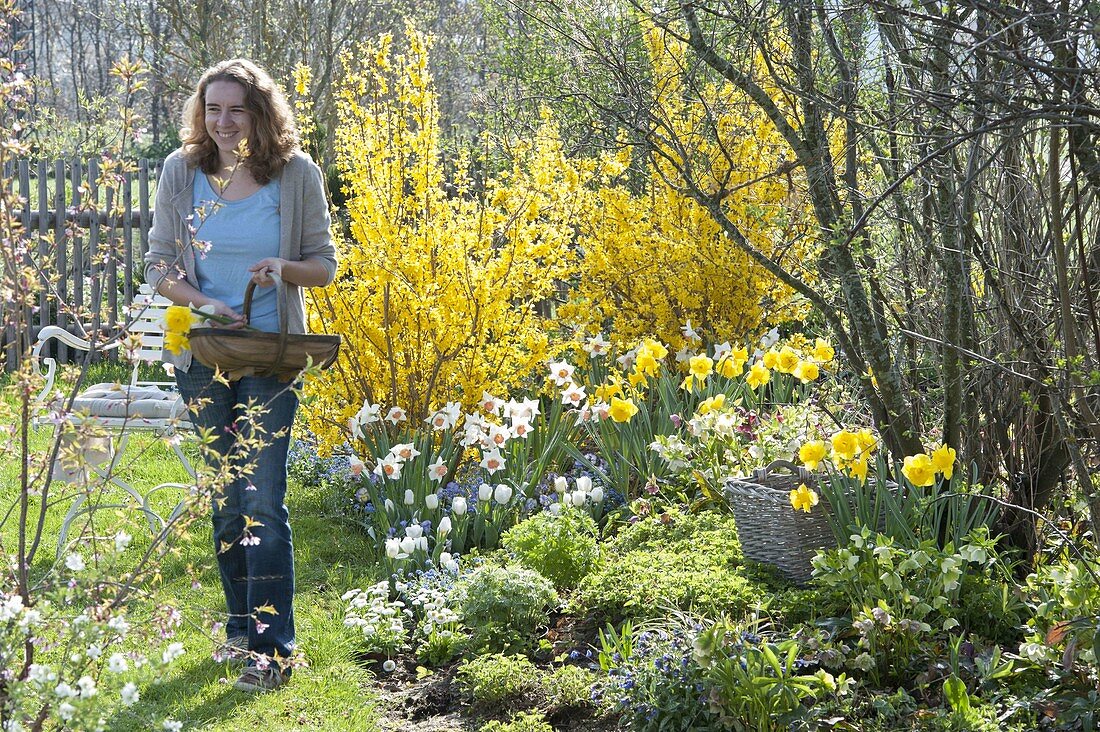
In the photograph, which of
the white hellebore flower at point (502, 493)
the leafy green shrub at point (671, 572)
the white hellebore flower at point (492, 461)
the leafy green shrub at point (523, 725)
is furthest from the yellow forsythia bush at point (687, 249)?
the leafy green shrub at point (523, 725)

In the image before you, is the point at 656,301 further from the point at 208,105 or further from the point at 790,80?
the point at 208,105

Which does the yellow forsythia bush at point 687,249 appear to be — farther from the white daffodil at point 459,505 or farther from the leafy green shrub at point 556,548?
the leafy green shrub at point 556,548

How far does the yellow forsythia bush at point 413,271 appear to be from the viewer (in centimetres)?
464

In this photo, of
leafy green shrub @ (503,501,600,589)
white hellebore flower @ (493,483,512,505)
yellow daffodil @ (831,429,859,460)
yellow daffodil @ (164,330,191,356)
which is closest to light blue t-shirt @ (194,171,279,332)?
yellow daffodil @ (164,330,191,356)

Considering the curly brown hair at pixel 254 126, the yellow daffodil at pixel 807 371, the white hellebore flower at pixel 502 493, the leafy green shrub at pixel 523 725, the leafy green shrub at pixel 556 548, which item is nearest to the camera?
the leafy green shrub at pixel 523 725

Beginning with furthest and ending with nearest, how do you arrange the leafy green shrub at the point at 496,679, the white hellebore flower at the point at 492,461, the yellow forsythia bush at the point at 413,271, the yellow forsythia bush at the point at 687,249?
the yellow forsythia bush at the point at 687,249, the yellow forsythia bush at the point at 413,271, the white hellebore flower at the point at 492,461, the leafy green shrub at the point at 496,679

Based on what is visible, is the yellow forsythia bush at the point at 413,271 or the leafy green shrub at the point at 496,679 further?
the yellow forsythia bush at the point at 413,271

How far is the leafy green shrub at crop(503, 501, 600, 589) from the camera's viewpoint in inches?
145

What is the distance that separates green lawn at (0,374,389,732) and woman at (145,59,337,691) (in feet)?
0.37

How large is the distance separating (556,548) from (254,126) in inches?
66.2

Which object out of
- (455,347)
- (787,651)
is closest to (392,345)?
(455,347)

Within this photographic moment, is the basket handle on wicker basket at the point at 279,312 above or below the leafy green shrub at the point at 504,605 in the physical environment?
above

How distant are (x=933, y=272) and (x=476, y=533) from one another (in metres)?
1.91

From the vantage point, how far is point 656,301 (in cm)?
607
